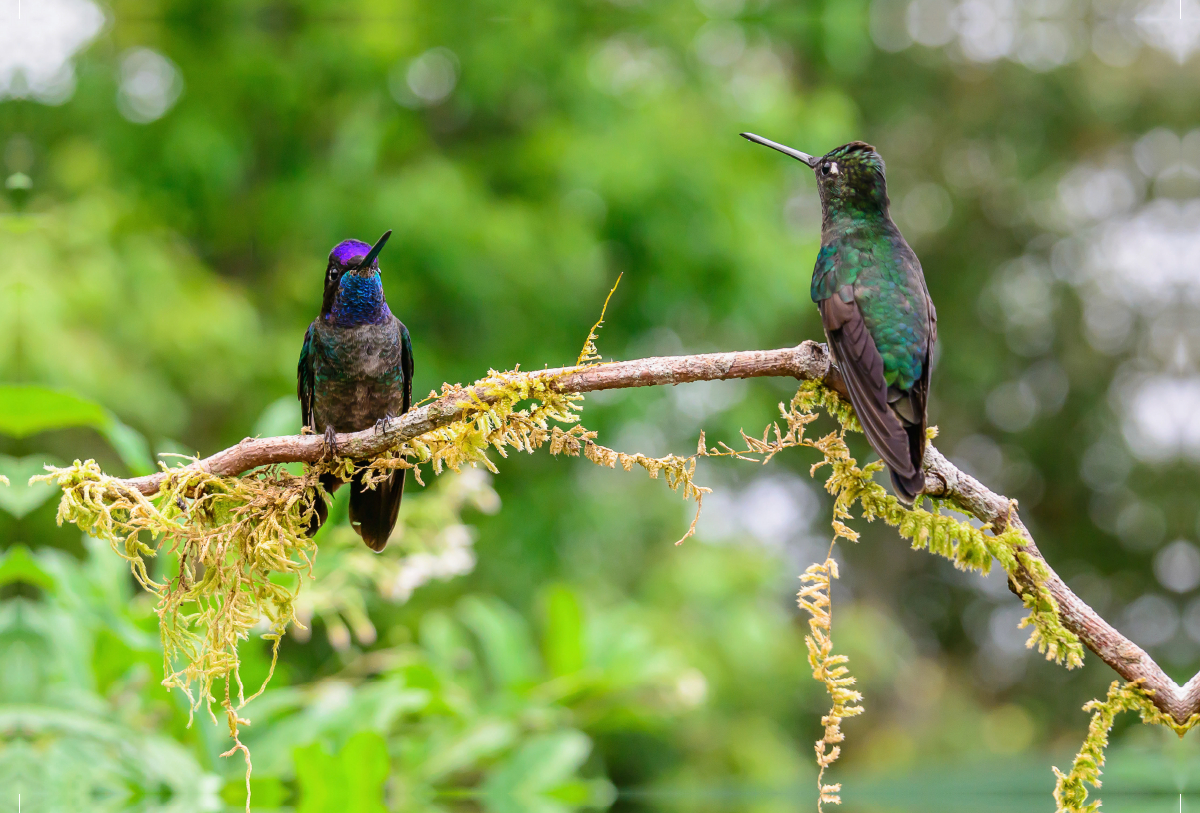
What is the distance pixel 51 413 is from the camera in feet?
9.39

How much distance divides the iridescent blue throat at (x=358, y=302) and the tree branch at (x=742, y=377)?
69 cm

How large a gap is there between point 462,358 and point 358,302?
3.47 m

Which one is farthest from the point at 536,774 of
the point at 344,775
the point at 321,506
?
the point at 321,506

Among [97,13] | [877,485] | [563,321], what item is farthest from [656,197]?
[877,485]

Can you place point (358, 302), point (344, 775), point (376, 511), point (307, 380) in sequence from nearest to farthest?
1. point (376, 511)
2. point (358, 302)
3. point (307, 380)
4. point (344, 775)

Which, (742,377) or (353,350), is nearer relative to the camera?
(742,377)

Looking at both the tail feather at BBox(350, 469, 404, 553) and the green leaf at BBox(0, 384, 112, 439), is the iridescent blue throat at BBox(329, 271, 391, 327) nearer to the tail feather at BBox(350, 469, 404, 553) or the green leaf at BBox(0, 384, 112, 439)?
the tail feather at BBox(350, 469, 404, 553)

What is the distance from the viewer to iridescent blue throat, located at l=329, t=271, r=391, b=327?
2.63 metres

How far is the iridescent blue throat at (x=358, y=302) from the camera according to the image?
104 inches

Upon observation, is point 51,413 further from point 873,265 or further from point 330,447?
point 873,265

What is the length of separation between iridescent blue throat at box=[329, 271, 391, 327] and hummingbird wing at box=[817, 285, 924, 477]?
1.19m

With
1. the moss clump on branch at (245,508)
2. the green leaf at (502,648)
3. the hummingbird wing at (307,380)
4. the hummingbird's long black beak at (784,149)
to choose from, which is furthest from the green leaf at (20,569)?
the hummingbird's long black beak at (784,149)

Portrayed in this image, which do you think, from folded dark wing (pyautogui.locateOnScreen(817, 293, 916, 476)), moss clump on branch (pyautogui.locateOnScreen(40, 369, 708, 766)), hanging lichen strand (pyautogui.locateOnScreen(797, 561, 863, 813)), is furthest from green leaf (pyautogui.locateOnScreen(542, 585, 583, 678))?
folded dark wing (pyautogui.locateOnScreen(817, 293, 916, 476))

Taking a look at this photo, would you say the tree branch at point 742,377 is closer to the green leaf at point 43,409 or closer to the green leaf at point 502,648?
the green leaf at point 43,409
